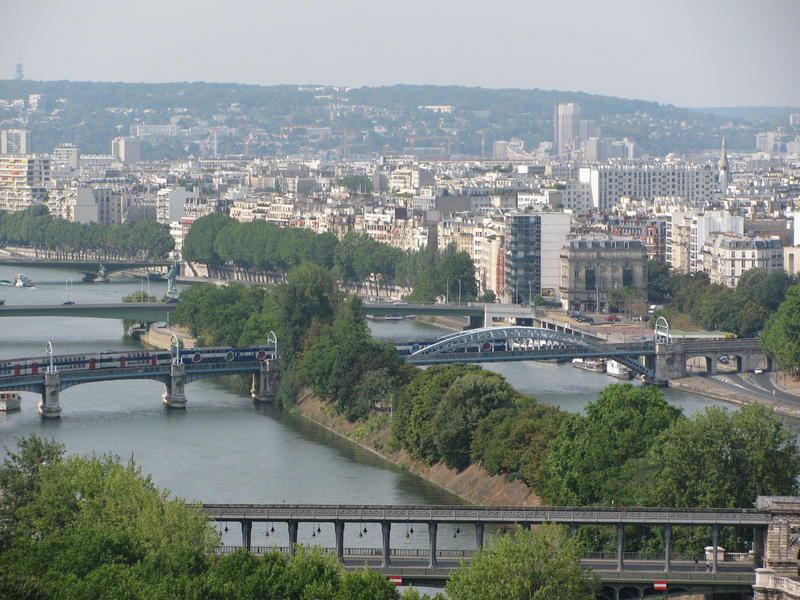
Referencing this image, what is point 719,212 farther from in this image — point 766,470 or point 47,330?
point 766,470

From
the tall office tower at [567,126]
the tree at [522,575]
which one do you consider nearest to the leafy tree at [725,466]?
the tree at [522,575]

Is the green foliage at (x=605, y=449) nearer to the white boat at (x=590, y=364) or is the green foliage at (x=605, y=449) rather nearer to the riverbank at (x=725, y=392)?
the riverbank at (x=725, y=392)

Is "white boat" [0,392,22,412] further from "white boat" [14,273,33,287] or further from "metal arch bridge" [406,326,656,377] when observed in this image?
"white boat" [14,273,33,287]

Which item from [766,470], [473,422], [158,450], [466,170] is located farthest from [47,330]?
[466,170]

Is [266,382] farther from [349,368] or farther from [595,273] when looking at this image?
[595,273]

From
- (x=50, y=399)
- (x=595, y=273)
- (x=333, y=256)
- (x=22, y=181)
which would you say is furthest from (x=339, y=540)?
(x=22, y=181)
